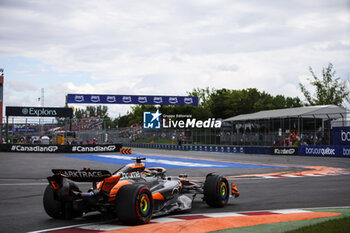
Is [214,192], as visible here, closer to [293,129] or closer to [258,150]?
[258,150]

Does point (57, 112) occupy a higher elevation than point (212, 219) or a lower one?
higher

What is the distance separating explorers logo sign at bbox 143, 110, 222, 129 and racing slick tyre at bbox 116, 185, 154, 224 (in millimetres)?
57413

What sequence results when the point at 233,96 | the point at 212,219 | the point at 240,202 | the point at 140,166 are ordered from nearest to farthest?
1. the point at 212,219
2. the point at 140,166
3. the point at 240,202
4. the point at 233,96

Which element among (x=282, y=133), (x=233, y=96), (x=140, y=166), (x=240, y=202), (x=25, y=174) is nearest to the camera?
(x=140, y=166)

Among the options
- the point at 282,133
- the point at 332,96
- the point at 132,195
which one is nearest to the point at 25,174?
the point at 132,195

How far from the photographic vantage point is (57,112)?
49.0 meters

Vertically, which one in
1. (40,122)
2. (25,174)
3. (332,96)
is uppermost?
(332,96)

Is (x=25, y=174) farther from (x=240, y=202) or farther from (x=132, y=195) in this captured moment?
(x=132, y=195)

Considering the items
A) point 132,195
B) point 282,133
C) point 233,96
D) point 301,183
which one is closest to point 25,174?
point 301,183

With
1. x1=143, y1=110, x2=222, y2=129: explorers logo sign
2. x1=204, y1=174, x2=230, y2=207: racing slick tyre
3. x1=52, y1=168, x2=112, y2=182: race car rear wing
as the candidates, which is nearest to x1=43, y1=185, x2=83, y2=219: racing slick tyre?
x1=52, y1=168, x2=112, y2=182: race car rear wing

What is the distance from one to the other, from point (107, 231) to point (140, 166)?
6.73ft

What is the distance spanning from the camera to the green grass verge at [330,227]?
20.1 feet

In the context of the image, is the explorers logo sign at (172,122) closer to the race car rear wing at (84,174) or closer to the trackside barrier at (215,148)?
the trackside barrier at (215,148)

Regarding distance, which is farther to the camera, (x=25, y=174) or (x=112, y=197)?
(x=25, y=174)
